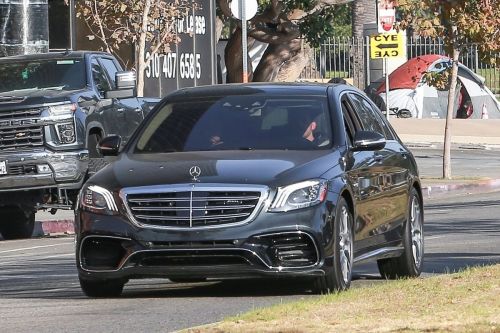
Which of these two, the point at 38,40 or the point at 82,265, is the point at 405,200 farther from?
the point at 38,40

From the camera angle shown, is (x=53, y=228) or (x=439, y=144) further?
(x=439, y=144)

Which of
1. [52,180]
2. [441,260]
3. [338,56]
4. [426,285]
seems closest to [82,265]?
[426,285]

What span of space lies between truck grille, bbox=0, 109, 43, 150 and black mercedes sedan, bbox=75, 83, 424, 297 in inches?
261

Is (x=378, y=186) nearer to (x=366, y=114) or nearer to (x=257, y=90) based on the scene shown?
(x=366, y=114)

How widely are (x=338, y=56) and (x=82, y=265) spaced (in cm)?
4069

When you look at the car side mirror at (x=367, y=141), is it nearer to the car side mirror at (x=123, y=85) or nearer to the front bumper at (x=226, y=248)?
the front bumper at (x=226, y=248)

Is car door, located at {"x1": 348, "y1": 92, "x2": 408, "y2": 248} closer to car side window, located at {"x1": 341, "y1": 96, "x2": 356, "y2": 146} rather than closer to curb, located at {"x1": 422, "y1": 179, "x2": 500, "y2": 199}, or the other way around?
car side window, located at {"x1": 341, "y1": 96, "x2": 356, "y2": 146}

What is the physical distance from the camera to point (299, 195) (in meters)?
11.3

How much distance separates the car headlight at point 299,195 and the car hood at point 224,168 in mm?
53

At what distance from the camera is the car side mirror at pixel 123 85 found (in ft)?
64.8

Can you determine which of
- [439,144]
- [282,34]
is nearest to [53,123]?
[282,34]

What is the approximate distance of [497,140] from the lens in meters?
40.3

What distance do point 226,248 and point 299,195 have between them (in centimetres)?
66

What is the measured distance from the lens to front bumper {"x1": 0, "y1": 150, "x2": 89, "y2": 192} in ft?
62.2
